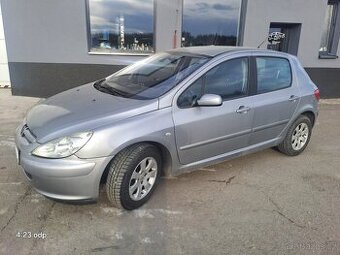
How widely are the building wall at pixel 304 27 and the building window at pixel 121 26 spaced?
265cm

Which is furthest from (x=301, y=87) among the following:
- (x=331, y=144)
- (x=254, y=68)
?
(x=331, y=144)

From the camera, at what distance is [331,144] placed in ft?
18.1

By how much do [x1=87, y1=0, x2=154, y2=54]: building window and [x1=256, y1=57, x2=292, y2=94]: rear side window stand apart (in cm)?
452

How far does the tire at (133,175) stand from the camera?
2.99 metres

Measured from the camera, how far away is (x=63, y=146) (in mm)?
2824

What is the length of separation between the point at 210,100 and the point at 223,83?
1.56 ft

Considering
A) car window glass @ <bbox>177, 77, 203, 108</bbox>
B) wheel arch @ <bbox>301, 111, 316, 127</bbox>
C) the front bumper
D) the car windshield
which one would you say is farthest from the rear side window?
the front bumper

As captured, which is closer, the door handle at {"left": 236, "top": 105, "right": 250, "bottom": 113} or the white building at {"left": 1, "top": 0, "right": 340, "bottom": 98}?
the door handle at {"left": 236, "top": 105, "right": 250, "bottom": 113}

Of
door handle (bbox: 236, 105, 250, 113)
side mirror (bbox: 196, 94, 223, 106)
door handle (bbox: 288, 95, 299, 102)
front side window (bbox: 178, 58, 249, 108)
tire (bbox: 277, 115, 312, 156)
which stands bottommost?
tire (bbox: 277, 115, 312, 156)

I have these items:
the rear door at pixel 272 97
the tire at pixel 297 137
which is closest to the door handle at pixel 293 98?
the rear door at pixel 272 97

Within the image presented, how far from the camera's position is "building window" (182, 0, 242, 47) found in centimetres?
835

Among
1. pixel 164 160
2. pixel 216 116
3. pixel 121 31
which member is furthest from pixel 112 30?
pixel 164 160

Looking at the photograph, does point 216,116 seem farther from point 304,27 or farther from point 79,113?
point 304,27

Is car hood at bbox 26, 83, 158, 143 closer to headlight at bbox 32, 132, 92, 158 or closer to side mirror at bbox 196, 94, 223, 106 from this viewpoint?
headlight at bbox 32, 132, 92, 158
